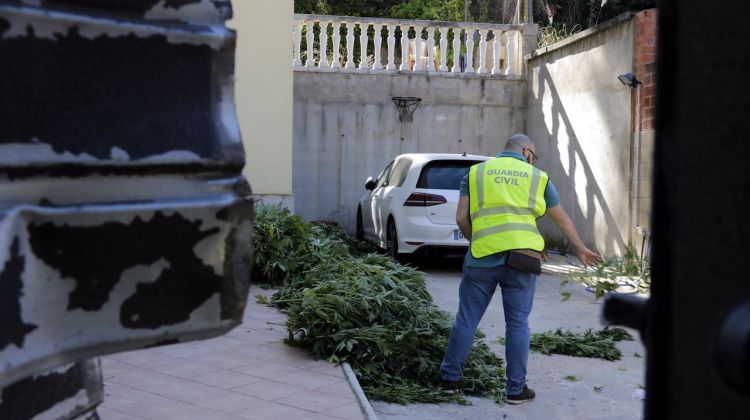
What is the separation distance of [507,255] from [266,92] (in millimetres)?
6923

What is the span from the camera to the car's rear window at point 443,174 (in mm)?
11109

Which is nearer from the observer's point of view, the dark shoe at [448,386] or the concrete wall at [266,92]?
the dark shoe at [448,386]

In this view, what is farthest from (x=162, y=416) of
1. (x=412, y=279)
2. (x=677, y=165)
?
(x=677, y=165)

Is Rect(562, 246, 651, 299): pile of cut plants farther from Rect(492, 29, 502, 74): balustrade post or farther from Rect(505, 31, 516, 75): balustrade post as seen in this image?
Rect(492, 29, 502, 74): balustrade post

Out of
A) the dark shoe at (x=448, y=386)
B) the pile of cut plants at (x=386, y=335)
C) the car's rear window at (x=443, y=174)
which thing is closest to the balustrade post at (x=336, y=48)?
the car's rear window at (x=443, y=174)

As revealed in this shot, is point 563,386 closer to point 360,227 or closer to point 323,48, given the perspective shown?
point 360,227

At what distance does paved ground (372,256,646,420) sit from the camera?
527 centimetres

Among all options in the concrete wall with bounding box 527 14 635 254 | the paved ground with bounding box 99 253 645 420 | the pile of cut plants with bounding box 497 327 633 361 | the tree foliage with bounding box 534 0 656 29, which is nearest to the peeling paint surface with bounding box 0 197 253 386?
the paved ground with bounding box 99 253 645 420

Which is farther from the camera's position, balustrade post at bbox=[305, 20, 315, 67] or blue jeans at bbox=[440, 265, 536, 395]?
balustrade post at bbox=[305, 20, 315, 67]

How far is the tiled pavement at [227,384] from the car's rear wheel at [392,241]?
5.23 meters

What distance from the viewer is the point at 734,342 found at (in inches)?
28.8

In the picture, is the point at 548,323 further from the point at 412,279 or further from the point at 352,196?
the point at 352,196

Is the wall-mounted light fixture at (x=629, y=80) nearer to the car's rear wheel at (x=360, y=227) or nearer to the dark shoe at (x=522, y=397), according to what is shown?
the car's rear wheel at (x=360, y=227)

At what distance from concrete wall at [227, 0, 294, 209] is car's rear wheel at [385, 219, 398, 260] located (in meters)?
1.45
